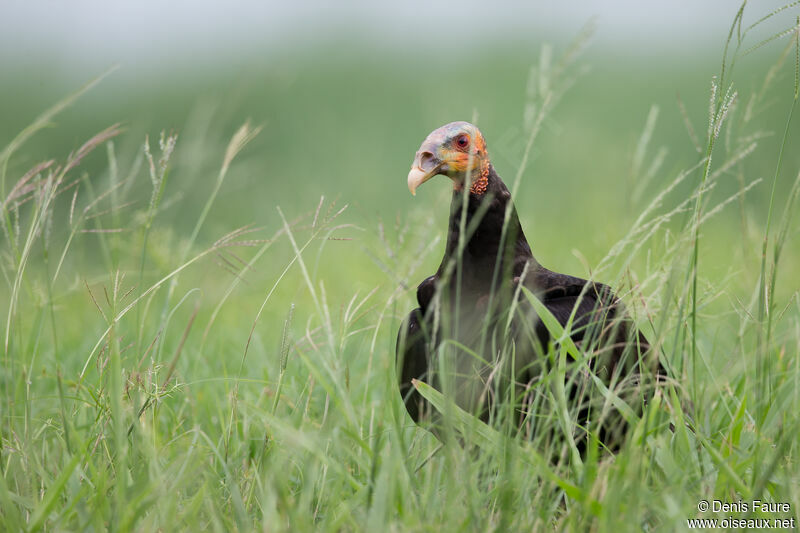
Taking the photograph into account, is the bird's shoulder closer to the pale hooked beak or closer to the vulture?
the vulture

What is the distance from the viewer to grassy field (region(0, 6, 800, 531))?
1690 millimetres

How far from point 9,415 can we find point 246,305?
3.19 m

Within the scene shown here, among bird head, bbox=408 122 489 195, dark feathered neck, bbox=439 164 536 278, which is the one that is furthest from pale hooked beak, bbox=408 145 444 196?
dark feathered neck, bbox=439 164 536 278

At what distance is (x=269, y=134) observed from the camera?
8.70 m

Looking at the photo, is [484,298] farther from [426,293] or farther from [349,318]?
[349,318]

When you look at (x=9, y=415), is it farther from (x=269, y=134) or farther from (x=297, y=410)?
(x=269, y=134)

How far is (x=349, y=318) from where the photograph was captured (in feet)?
6.36

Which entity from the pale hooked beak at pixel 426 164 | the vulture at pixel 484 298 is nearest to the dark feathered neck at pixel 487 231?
the vulture at pixel 484 298

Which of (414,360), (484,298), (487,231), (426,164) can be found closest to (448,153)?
(426,164)

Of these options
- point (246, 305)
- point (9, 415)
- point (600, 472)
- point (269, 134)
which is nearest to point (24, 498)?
point (9, 415)

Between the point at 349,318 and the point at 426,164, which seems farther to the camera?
the point at 426,164

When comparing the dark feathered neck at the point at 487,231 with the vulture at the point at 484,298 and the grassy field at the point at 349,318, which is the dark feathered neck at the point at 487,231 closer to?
the vulture at the point at 484,298

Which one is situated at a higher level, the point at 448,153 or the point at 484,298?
the point at 448,153

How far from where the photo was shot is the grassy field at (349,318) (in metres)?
1.69
